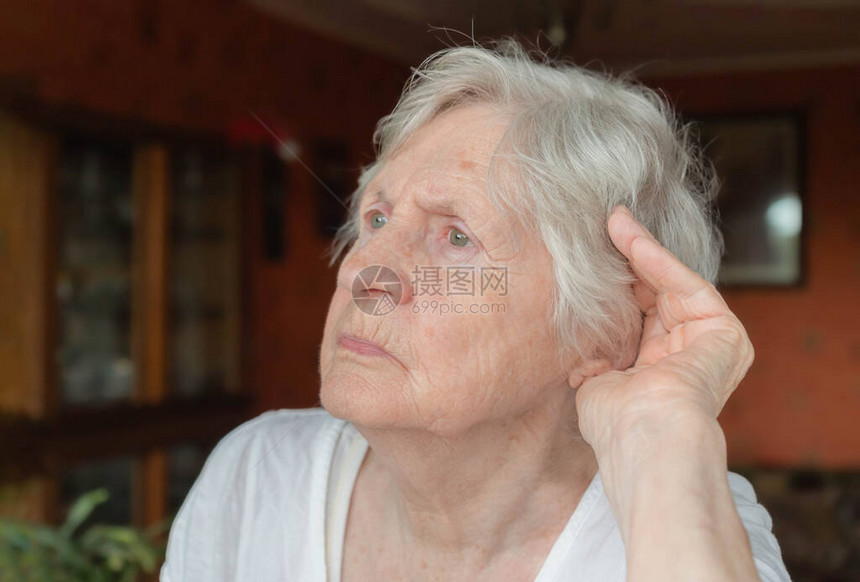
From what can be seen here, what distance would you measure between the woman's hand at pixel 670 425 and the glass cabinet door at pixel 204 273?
2454mm

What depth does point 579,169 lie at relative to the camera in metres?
0.87

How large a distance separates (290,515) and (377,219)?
396 mm

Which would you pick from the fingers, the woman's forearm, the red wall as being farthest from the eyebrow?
the red wall

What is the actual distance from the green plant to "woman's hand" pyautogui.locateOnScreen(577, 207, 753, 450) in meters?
0.81

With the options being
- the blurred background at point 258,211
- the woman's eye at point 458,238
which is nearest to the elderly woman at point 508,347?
the woman's eye at point 458,238

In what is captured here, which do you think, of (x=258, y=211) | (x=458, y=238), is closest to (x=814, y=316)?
(x=258, y=211)

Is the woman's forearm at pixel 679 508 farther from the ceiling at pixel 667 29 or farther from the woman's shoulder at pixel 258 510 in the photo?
the ceiling at pixel 667 29

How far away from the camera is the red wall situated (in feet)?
13.2

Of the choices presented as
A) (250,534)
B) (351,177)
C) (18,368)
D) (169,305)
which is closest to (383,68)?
(351,177)

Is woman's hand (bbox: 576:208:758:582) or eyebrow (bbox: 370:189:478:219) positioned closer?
woman's hand (bbox: 576:208:758:582)

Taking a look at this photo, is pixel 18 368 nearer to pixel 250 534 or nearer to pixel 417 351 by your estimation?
pixel 250 534

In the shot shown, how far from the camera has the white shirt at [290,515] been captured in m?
0.91

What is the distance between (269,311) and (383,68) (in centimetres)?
131

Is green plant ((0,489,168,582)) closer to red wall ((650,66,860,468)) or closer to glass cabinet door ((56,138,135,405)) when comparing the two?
glass cabinet door ((56,138,135,405))
